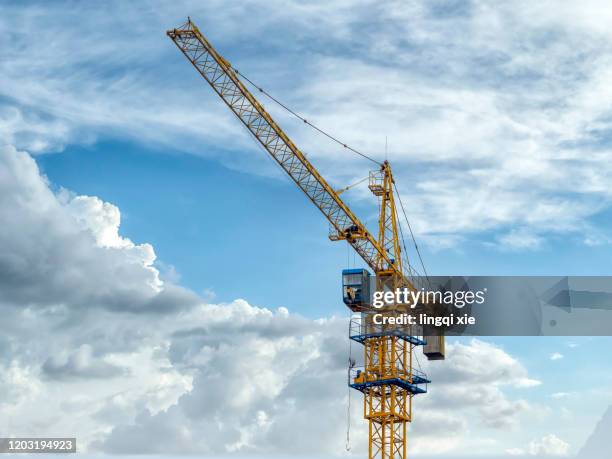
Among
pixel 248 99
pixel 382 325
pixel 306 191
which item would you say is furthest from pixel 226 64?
pixel 382 325

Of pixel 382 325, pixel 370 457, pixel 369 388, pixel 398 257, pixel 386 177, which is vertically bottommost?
pixel 370 457

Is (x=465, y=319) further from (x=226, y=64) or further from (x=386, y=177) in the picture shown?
(x=226, y=64)

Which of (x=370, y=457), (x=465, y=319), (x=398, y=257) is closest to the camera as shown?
(x=465, y=319)

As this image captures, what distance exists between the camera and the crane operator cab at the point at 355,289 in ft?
422

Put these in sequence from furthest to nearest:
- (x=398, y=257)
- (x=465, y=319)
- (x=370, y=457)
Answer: (x=398, y=257) → (x=370, y=457) → (x=465, y=319)

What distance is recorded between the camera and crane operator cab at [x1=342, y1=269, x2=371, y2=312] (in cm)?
12862

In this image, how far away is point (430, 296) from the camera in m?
135

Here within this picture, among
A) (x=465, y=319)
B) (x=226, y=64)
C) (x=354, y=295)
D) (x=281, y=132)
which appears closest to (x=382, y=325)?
(x=354, y=295)

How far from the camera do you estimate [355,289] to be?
422ft

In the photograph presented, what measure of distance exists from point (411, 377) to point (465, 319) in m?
16.8

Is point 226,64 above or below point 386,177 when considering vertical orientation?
above

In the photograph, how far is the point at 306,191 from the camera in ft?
433

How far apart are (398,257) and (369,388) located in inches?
763

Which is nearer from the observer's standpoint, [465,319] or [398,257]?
[465,319]
